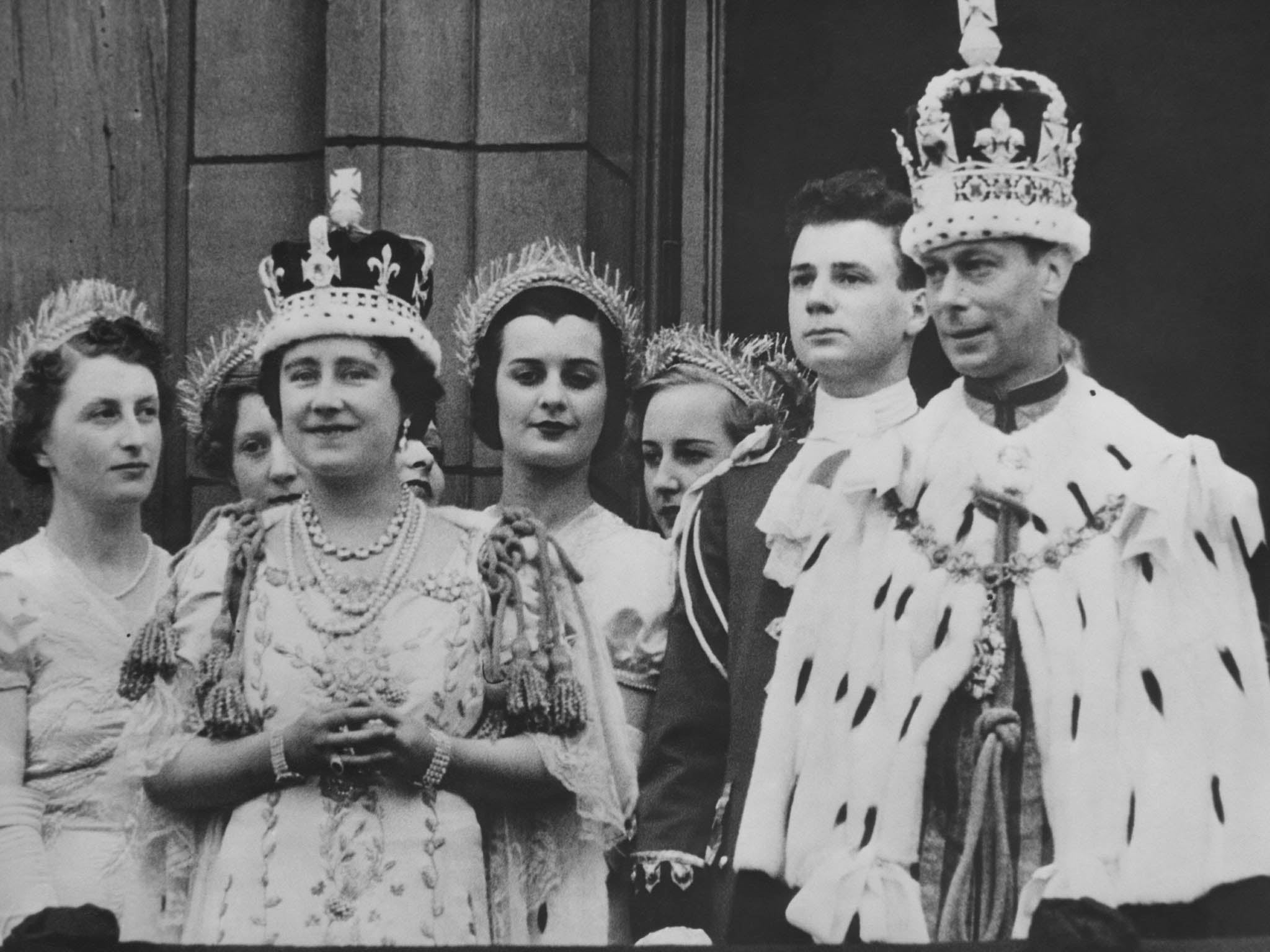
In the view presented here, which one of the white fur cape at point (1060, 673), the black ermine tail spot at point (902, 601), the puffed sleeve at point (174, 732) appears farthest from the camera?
the puffed sleeve at point (174, 732)

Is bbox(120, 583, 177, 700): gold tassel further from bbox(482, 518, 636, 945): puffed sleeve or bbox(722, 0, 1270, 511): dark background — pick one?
bbox(722, 0, 1270, 511): dark background

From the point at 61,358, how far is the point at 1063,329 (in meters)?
2.03

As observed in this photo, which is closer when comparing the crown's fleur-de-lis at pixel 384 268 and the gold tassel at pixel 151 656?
the gold tassel at pixel 151 656

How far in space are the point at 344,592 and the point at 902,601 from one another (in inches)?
40.8

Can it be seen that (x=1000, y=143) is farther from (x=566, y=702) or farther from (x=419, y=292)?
(x=566, y=702)

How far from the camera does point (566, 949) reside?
547 centimetres

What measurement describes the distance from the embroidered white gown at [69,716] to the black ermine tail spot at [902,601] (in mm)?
1515

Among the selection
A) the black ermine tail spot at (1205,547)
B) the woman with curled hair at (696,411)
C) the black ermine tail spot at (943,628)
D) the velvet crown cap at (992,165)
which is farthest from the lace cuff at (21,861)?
the black ermine tail spot at (1205,547)

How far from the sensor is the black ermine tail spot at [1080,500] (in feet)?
17.9

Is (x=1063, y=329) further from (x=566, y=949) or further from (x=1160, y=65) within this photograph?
(x=566, y=949)

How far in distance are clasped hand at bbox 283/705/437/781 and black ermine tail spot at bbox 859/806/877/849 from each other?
0.79 meters

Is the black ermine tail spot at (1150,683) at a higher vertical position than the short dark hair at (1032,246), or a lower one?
lower

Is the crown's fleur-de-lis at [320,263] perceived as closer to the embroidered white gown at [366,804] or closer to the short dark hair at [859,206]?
the embroidered white gown at [366,804]

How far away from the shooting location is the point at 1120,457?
548 centimetres
